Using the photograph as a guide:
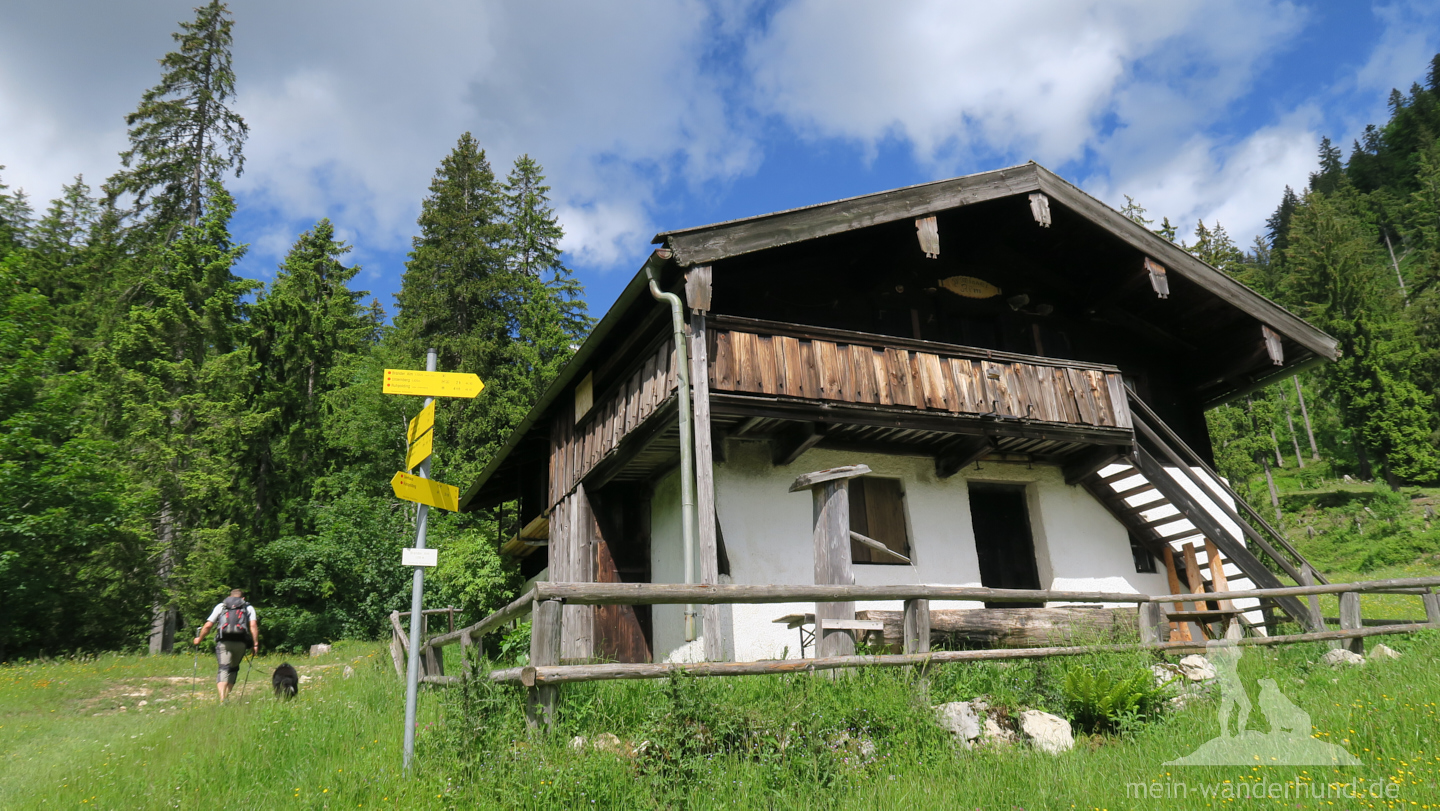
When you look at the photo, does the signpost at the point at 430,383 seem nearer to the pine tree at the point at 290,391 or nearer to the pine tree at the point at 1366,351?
the pine tree at the point at 290,391

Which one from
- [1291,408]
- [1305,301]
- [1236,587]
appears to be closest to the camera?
[1236,587]

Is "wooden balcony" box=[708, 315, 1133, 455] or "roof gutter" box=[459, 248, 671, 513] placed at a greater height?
"roof gutter" box=[459, 248, 671, 513]

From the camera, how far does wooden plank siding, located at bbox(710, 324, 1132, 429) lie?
33.0 feet

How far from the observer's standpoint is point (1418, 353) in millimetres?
37000

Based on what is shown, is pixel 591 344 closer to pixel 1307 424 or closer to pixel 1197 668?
pixel 1197 668

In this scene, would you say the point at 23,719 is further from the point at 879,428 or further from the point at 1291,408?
the point at 1291,408

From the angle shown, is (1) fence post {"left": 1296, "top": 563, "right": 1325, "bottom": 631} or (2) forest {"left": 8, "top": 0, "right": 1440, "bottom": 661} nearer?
(1) fence post {"left": 1296, "top": 563, "right": 1325, "bottom": 631}

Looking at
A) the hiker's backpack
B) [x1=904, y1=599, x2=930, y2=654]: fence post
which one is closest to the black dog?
the hiker's backpack

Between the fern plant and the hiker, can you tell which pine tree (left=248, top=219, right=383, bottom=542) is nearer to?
the hiker

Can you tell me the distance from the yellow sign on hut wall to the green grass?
740 cm

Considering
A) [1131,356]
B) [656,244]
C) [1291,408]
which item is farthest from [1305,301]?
[656,244]

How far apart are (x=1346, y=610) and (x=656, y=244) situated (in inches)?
330

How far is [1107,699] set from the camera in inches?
247

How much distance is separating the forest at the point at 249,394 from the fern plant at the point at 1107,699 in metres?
12.8
